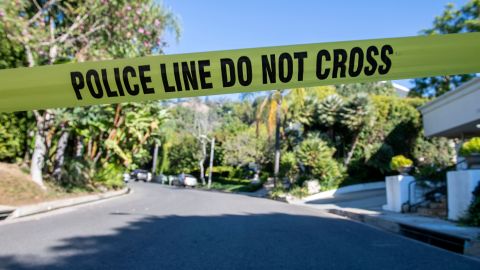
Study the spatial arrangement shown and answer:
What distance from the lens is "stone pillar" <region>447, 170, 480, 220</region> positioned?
1162cm

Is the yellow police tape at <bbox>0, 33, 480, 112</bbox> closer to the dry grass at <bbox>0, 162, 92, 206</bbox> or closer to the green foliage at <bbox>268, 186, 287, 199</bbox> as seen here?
the dry grass at <bbox>0, 162, 92, 206</bbox>

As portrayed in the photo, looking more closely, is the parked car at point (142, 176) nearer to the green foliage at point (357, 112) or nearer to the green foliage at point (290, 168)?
the green foliage at point (290, 168)

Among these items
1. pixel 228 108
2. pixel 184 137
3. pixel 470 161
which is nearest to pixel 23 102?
pixel 470 161

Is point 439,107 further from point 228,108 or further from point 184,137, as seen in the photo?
point 228,108

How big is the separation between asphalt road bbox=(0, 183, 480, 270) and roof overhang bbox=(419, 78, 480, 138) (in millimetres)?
6901

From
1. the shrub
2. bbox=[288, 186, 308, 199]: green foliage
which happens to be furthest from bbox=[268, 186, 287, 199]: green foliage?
bbox=[288, 186, 308, 199]: green foliage

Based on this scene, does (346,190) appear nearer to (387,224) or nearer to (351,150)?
(351,150)

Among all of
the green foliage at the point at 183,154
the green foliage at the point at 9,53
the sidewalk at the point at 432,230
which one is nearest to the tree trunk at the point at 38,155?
the green foliage at the point at 9,53

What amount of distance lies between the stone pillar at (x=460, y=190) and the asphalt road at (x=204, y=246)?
275 centimetres

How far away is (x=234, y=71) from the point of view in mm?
4496

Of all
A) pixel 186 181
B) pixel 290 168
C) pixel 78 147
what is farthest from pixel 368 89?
pixel 78 147

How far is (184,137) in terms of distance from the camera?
188 ft

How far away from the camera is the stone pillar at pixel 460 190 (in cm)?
1162

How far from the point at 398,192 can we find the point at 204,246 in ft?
32.0
